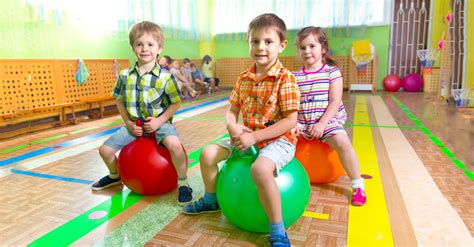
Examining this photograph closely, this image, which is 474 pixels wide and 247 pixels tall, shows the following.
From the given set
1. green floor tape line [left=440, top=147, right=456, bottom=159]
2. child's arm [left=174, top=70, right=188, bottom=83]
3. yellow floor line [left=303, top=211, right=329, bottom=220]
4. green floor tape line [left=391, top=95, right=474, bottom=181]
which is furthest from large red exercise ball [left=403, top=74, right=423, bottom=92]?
yellow floor line [left=303, top=211, right=329, bottom=220]

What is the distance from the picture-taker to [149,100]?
7.59ft

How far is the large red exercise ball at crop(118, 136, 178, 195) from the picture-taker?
223 cm

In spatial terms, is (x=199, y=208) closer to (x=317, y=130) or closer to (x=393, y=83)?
(x=317, y=130)

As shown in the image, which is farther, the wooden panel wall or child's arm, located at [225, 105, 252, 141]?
the wooden panel wall

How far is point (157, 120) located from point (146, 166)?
0.30 metres

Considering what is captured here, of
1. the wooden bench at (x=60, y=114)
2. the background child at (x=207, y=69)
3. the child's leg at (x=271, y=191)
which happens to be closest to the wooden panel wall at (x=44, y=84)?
the wooden bench at (x=60, y=114)

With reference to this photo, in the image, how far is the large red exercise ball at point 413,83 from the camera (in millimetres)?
8766

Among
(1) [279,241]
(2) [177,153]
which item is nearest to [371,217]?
(1) [279,241]

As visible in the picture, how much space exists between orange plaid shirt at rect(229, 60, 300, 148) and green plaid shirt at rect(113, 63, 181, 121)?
23.9 inches

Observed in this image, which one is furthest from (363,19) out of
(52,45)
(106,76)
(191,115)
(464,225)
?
(464,225)

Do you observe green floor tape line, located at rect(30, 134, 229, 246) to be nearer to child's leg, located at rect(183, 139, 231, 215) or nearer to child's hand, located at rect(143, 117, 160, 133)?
child's leg, located at rect(183, 139, 231, 215)

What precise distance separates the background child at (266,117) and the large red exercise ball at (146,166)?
41 centimetres

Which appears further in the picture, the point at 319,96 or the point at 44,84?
the point at 44,84

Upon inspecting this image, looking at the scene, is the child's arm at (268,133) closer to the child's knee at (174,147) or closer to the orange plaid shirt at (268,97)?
the orange plaid shirt at (268,97)
